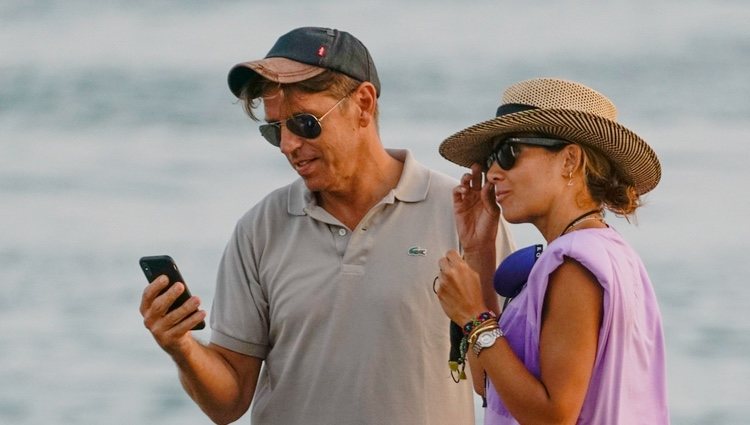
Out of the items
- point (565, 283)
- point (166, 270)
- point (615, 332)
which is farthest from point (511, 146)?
point (166, 270)

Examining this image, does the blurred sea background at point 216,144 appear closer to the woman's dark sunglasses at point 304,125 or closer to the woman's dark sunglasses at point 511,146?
the woman's dark sunglasses at point 304,125

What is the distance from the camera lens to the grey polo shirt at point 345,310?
3.85 metres

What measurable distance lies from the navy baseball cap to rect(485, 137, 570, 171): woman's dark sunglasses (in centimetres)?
56

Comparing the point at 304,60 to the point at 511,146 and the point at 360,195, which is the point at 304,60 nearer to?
the point at 360,195

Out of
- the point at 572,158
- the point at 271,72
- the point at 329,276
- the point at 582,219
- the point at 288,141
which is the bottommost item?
the point at 329,276

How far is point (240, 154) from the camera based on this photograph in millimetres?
13867

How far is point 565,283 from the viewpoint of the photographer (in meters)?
3.22

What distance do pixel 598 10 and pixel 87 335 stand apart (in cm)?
959

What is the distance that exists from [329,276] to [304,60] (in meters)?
0.53

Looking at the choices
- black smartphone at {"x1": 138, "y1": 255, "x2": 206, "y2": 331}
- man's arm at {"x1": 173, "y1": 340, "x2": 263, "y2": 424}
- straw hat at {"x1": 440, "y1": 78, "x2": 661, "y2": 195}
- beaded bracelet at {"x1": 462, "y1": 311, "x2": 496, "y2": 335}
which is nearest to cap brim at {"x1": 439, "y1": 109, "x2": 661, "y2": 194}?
straw hat at {"x1": 440, "y1": 78, "x2": 661, "y2": 195}

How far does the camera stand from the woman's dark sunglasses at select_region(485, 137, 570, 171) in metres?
3.42

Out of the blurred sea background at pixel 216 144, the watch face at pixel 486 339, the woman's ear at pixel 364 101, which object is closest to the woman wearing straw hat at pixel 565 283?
the watch face at pixel 486 339

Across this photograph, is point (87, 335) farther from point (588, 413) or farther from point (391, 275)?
point (588, 413)

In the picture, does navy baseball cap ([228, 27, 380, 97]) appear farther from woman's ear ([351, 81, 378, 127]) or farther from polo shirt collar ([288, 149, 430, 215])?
polo shirt collar ([288, 149, 430, 215])
